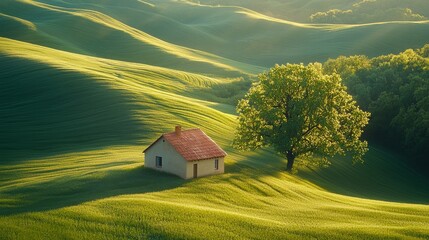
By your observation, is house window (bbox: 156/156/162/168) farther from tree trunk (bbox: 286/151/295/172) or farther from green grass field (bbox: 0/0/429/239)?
tree trunk (bbox: 286/151/295/172)

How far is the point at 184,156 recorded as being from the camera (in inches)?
1780

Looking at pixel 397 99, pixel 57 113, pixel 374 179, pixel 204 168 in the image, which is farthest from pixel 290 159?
pixel 397 99

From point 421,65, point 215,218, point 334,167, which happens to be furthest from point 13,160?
point 421,65

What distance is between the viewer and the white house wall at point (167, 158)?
1793 inches

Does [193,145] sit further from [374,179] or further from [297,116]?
[374,179]

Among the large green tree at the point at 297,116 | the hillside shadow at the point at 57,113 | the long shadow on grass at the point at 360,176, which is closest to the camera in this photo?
the large green tree at the point at 297,116

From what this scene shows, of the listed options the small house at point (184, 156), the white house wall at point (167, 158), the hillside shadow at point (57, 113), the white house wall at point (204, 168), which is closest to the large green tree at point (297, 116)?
the small house at point (184, 156)

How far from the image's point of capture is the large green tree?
57.6 m

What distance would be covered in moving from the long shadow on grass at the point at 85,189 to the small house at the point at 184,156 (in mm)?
1041

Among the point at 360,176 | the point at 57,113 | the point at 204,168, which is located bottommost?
the point at 360,176

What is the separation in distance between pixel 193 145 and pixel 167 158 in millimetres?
2776

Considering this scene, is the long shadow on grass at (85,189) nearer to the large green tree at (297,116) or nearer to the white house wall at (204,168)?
the white house wall at (204,168)

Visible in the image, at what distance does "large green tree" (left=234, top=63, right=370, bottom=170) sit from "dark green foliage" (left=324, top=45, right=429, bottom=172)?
23803 mm

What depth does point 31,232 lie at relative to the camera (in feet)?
103
